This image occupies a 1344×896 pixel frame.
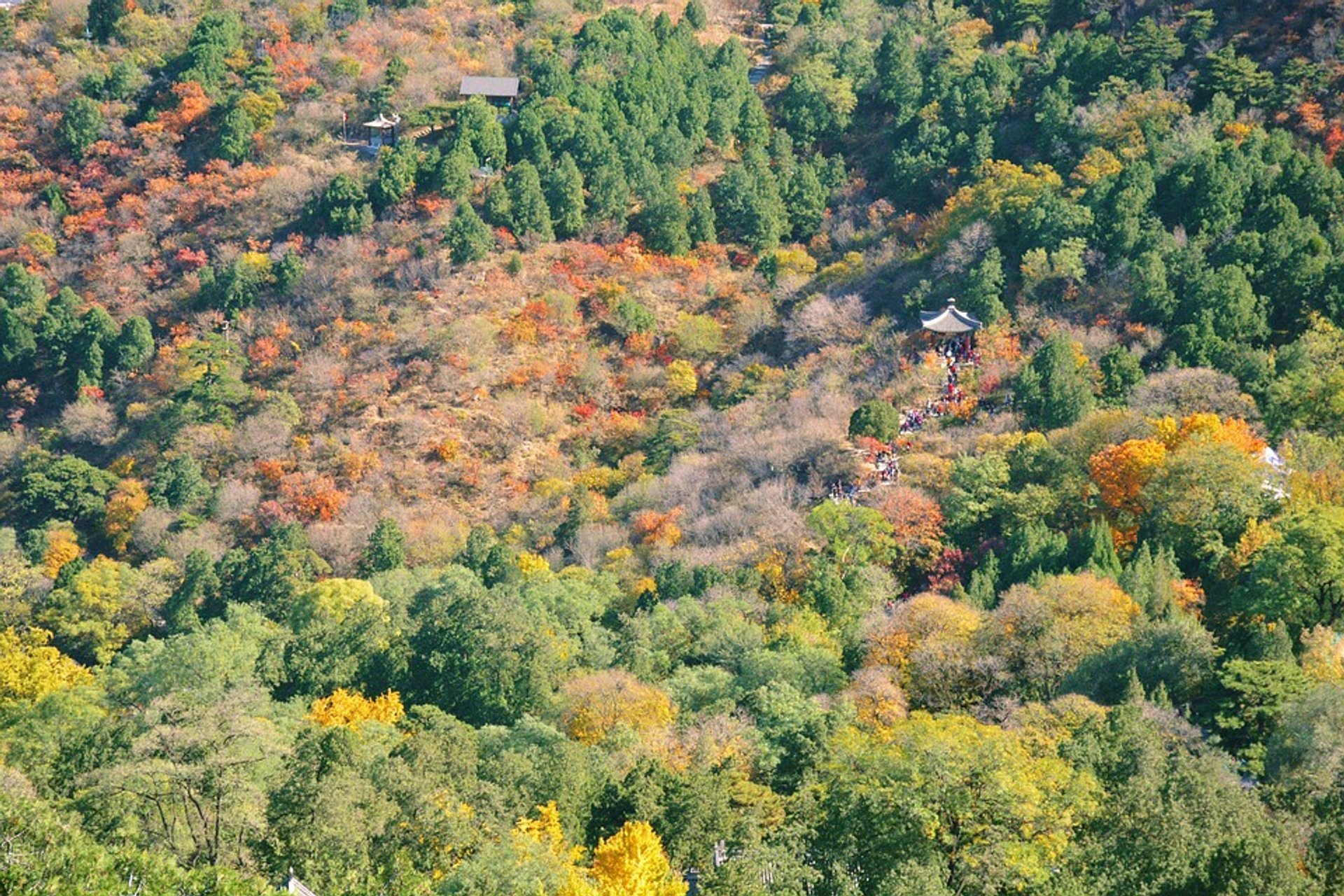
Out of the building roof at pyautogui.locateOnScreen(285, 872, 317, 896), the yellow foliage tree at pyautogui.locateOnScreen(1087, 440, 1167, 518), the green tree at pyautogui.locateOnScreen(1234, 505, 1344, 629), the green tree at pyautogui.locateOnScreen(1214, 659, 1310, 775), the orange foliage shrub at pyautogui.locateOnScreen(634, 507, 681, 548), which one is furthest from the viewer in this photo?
the orange foliage shrub at pyautogui.locateOnScreen(634, 507, 681, 548)

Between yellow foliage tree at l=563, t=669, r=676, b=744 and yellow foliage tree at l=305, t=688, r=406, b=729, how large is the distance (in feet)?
15.3

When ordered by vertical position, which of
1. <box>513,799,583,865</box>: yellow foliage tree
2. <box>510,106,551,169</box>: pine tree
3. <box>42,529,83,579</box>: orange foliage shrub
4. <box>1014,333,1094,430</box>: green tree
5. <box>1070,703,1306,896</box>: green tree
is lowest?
<box>42,529,83,579</box>: orange foliage shrub

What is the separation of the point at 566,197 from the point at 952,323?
1908 cm

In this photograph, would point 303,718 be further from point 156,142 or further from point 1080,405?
point 156,142

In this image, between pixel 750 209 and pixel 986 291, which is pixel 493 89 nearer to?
pixel 750 209

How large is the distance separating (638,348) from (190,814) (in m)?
42.9

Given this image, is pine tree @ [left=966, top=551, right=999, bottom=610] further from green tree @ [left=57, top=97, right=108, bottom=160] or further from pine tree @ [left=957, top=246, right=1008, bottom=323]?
green tree @ [left=57, top=97, right=108, bottom=160]

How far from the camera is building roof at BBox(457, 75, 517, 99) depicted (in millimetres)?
99062

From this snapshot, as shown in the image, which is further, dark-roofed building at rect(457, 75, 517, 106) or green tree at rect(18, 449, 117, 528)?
dark-roofed building at rect(457, 75, 517, 106)

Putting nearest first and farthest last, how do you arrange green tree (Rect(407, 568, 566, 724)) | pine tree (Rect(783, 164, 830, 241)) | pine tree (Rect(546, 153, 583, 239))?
1. green tree (Rect(407, 568, 566, 724))
2. pine tree (Rect(546, 153, 583, 239))
3. pine tree (Rect(783, 164, 830, 241))

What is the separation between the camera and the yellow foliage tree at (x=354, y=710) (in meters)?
59.8

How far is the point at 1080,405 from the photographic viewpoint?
7200 cm

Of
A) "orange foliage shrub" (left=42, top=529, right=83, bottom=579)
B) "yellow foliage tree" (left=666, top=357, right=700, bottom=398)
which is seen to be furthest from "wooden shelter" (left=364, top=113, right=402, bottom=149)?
"orange foliage shrub" (left=42, top=529, right=83, bottom=579)

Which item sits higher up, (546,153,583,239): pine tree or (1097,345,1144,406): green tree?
(1097,345,1144,406): green tree
